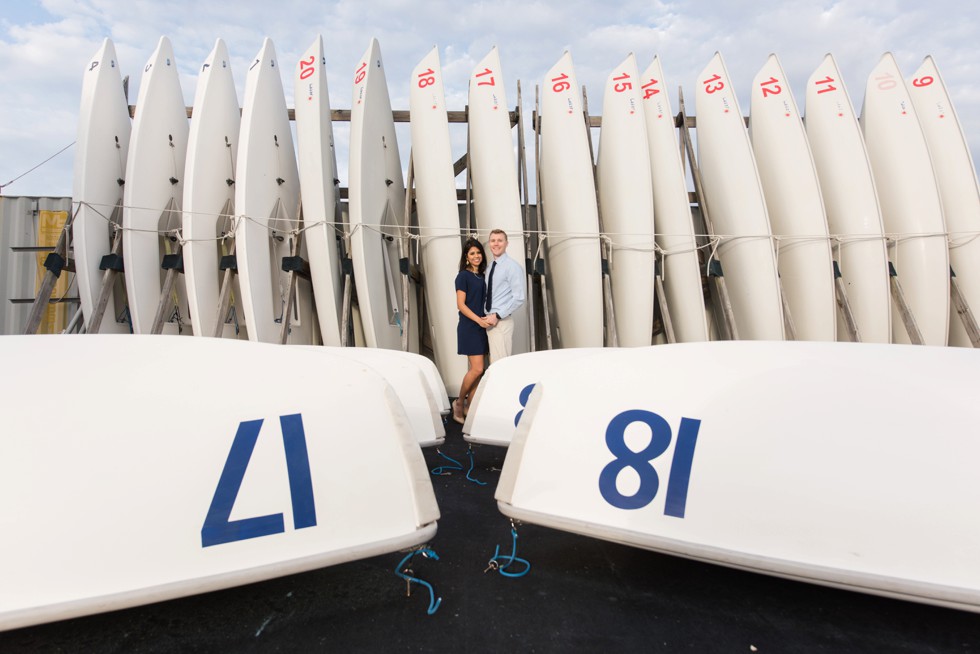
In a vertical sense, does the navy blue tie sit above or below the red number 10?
below

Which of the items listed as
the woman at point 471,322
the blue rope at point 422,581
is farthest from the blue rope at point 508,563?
the woman at point 471,322

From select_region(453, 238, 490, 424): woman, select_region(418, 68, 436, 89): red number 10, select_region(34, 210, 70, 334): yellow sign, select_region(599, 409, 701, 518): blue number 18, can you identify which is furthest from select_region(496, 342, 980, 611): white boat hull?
select_region(34, 210, 70, 334): yellow sign

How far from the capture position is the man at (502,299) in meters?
2.66

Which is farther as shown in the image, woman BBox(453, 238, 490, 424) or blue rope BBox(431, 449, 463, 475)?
woman BBox(453, 238, 490, 424)

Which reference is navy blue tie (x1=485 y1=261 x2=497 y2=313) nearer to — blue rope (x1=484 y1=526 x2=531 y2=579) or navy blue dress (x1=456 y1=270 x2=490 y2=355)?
navy blue dress (x1=456 y1=270 x2=490 y2=355)

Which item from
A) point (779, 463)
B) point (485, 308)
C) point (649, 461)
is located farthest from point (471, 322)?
point (779, 463)

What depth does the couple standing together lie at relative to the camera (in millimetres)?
2621

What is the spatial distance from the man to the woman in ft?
0.15

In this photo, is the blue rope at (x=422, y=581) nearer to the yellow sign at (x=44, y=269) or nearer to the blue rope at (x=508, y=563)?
the blue rope at (x=508, y=563)

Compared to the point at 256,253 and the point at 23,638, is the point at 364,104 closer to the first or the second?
the point at 256,253

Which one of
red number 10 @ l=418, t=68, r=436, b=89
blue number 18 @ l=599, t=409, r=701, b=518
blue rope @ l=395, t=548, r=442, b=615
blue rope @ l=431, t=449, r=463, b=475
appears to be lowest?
blue rope @ l=431, t=449, r=463, b=475

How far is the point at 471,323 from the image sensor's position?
2664mm

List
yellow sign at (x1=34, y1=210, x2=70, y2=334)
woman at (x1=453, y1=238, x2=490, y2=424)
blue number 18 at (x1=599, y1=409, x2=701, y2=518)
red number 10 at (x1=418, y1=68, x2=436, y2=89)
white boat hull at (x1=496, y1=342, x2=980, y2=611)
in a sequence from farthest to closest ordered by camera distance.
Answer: yellow sign at (x1=34, y1=210, x2=70, y2=334)
red number 10 at (x1=418, y1=68, x2=436, y2=89)
woman at (x1=453, y1=238, x2=490, y2=424)
blue number 18 at (x1=599, y1=409, x2=701, y2=518)
white boat hull at (x1=496, y1=342, x2=980, y2=611)

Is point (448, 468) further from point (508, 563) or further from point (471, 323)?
point (471, 323)
